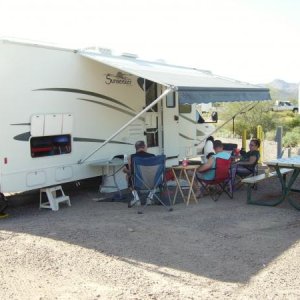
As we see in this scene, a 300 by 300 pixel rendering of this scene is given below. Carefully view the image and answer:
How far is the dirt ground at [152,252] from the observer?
406 centimetres

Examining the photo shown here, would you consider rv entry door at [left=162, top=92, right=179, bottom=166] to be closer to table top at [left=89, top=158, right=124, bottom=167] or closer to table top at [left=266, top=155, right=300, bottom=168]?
table top at [left=89, top=158, right=124, bottom=167]

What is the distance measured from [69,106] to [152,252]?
324 centimetres

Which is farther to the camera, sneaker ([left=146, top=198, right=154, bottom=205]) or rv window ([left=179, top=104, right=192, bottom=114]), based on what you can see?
rv window ([left=179, top=104, right=192, bottom=114])

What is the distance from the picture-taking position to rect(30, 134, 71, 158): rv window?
693 centimetres

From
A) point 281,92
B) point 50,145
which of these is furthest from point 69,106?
point 281,92

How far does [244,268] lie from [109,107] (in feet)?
14.7

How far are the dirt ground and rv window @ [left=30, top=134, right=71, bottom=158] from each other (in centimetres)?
89

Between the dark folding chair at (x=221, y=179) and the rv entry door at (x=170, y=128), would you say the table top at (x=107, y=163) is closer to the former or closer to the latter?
the dark folding chair at (x=221, y=179)

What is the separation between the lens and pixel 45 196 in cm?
792

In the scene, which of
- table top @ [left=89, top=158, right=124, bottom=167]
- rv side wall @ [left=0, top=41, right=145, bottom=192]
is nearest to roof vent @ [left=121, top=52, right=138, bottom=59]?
rv side wall @ [left=0, top=41, right=145, bottom=192]

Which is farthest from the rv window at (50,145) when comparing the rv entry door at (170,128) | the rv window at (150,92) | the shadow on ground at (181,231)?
the rv entry door at (170,128)

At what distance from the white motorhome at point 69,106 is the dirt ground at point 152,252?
0.79 metres

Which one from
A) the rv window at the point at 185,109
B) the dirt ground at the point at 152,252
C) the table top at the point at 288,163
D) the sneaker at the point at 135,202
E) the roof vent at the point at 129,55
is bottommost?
the dirt ground at the point at 152,252

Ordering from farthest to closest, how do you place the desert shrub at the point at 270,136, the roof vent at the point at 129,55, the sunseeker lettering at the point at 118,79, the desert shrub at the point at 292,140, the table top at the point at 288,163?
the desert shrub at the point at 270,136 < the desert shrub at the point at 292,140 < the roof vent at the point at 129,55 < the sunseeker lettering at the point at 118,79 < the table top at the point at 288,163
